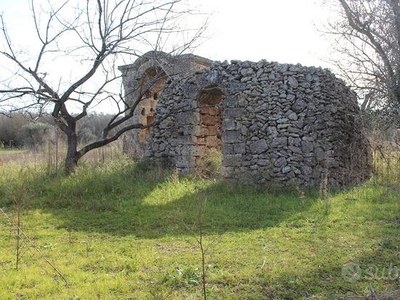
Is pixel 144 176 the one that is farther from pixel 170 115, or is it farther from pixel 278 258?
pixel 278 258

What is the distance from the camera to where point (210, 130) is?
10.8m

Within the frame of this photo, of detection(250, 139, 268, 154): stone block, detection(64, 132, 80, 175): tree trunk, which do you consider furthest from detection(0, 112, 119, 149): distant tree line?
detection(250, 139, 268, 154): stone block

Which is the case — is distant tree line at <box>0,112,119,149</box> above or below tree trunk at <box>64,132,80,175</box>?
above

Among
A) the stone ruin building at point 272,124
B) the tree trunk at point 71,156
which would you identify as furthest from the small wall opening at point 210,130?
the tree trunk at point 71,156

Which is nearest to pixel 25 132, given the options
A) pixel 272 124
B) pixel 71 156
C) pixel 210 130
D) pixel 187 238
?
pixel 71 156

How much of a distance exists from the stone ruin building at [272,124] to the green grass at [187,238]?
2.40ft

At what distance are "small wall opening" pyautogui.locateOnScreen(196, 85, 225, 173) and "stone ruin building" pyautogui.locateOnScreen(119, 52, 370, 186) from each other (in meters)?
0.05

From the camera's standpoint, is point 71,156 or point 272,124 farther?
point 71,156

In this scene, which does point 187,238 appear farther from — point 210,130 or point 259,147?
point 210,130

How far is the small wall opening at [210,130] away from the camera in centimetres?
1018

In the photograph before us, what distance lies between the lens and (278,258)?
14.9 feet

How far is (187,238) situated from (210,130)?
18.5 ft

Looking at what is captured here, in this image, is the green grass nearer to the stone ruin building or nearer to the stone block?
the stone ruin building

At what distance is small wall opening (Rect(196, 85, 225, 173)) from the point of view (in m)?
10.2
